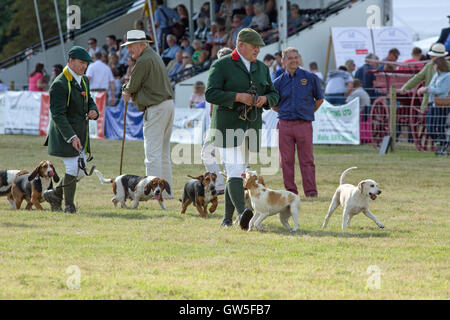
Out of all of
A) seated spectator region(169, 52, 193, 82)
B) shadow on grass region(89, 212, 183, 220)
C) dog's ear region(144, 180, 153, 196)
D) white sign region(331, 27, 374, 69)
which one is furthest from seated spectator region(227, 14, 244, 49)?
shadow on grass region(89, 212, 183, 220)

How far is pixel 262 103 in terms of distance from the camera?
782cm

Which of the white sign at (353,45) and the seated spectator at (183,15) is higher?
the seated spectator at (183,15)

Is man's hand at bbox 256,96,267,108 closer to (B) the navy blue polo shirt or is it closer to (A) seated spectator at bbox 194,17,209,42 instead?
(B) the navy blue polo shirt

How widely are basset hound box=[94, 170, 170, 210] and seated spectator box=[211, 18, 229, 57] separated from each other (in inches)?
526

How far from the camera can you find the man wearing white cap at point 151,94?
995 cm

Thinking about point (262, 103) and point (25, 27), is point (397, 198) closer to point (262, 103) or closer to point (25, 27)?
point (262, 103)

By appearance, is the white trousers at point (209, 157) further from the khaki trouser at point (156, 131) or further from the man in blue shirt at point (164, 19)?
the man in blue shirt at point (164, 19)

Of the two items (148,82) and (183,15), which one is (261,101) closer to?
(148,82)

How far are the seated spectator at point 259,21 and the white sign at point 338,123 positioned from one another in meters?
4.97

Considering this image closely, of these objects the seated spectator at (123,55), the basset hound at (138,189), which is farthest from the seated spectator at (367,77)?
the basset hound at (138,189)

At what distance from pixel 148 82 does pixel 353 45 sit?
13.5m

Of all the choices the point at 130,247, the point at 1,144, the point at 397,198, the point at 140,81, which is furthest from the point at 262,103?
A: the point at 1,144

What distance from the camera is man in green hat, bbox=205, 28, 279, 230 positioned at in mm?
7805

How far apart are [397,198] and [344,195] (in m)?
2.78
